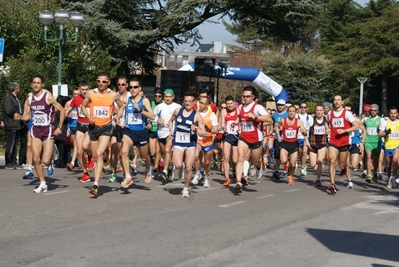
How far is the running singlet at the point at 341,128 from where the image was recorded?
53.0ft

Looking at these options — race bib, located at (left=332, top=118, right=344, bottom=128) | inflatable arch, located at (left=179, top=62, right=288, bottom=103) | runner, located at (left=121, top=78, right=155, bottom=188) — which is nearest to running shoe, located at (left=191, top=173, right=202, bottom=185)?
runner, located at (left=121, top=78, right=155, bottom=188)

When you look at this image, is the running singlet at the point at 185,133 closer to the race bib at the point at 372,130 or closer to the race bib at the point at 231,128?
the race bib at the point at 231,128

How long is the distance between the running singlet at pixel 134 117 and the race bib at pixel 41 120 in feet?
6.49

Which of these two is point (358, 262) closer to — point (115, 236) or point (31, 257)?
point (115, 236)

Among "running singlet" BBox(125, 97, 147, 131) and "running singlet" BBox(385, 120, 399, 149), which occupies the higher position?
"running singlet" BBox(125, 97, 147, 131)

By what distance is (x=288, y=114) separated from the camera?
18578 millimetres

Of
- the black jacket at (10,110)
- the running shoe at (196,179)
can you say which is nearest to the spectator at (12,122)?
the black jacket at (10,110)

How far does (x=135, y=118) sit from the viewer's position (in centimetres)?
1466

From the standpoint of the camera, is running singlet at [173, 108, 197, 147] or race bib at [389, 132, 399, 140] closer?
running singlet at [173, 108, 197, 147]

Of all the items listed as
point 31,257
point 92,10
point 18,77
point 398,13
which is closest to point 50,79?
point 18,77

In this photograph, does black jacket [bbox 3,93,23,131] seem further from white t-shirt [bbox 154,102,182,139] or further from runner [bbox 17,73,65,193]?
runner [bbox 17,73,65,193]

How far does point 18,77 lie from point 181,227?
16516 mm

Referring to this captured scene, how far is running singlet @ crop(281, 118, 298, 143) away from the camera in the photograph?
18.0 meters

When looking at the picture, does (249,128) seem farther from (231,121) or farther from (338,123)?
(338,123)
